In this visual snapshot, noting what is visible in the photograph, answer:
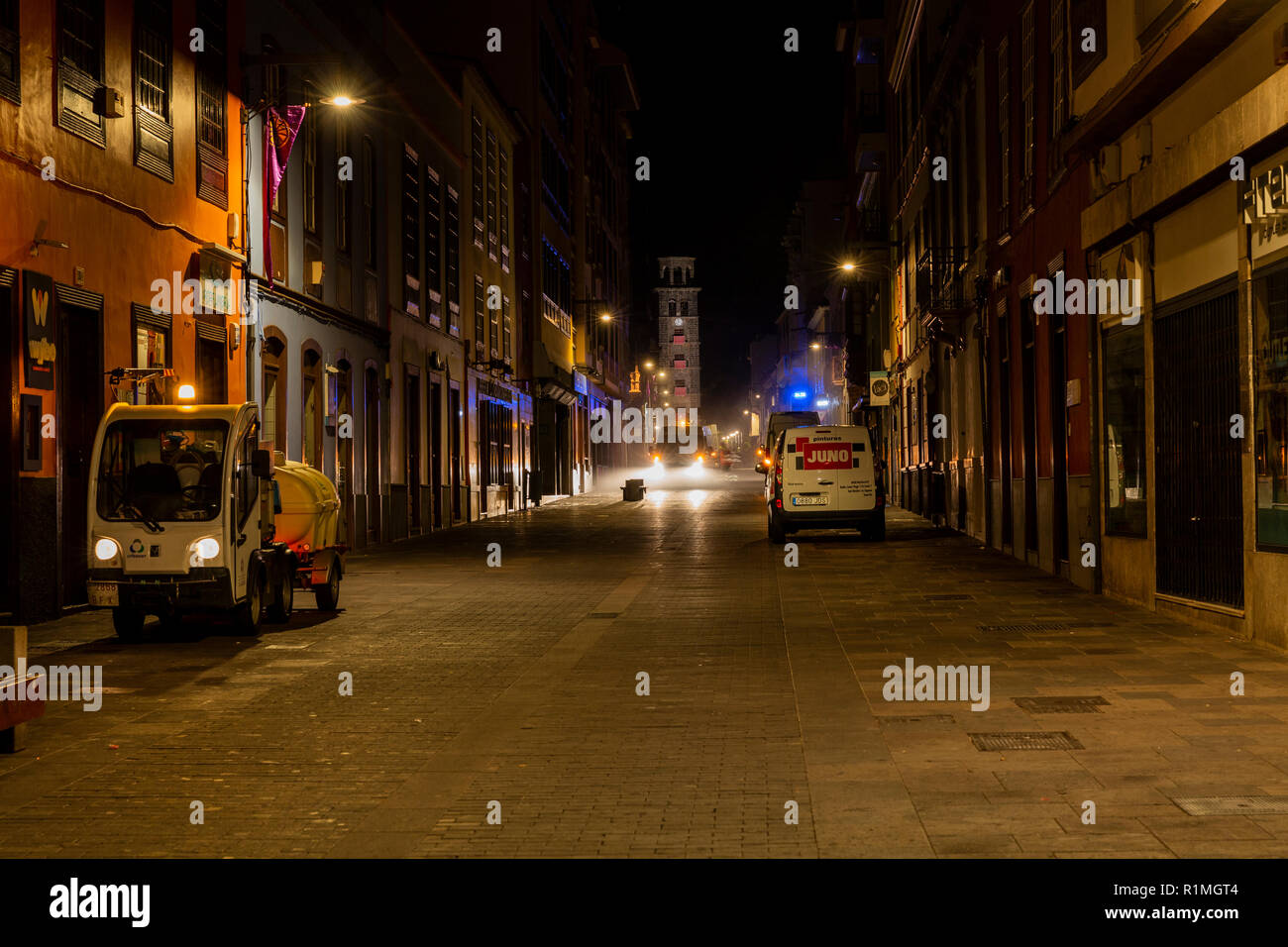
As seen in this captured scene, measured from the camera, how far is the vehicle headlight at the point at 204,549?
1266 cm

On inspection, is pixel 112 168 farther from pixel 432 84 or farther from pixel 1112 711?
pixel 432 84

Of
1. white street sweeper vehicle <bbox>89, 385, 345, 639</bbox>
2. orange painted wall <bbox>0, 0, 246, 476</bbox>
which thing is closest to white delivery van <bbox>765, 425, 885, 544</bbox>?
orange painted wall <bbox>0, 0, 246, 476</bbox>

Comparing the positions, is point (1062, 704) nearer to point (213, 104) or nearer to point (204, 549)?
point (204, 549)

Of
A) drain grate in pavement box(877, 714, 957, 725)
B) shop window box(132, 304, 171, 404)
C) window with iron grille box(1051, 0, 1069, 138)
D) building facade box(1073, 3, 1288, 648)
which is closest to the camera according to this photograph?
drain grate in pavement box(877, 714, 957, 725)

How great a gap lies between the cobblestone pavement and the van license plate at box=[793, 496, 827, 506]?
31.4 ft

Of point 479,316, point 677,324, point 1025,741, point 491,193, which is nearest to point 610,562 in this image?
point 1025,741

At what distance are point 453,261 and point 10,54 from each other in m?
23.0

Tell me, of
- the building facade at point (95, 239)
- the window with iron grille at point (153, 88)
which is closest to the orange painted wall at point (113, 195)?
the building facade at point (95, 239)

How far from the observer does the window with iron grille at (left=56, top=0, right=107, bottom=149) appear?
14914 mm

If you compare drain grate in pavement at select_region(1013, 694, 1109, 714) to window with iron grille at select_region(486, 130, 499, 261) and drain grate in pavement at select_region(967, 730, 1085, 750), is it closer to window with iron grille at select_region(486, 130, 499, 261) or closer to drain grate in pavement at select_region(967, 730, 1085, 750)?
drain grate in pavement at select_region(967, 730, 1085, 750)

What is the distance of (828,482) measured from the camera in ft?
83.5

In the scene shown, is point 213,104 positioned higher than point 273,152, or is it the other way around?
point 213,104
